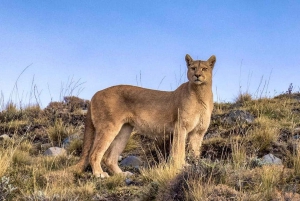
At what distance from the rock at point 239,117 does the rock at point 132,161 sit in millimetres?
2484

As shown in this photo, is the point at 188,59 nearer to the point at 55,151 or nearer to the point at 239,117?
the point at 239,117

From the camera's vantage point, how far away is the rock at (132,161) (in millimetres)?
7984

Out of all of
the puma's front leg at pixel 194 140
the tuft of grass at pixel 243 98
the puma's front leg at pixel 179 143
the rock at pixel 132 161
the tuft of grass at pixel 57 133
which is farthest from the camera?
the tuft of grass at pixel 243 98

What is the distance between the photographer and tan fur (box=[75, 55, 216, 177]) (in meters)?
7.14

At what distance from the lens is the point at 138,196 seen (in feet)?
17.7

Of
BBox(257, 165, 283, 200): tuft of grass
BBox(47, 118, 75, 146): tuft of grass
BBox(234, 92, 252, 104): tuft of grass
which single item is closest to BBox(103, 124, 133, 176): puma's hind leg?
BBox(47, 118, 75, 146): tuft of grass

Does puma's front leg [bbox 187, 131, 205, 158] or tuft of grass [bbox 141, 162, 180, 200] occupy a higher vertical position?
puma's front leg [bbox 187, 131, 205, 158]

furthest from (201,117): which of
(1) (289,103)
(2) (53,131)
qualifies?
(1) (289,103)

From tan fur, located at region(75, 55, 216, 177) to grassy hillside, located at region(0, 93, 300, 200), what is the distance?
0.34 metres

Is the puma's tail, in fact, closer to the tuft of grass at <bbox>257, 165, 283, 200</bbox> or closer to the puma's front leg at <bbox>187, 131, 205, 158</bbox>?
the puma's front leg at <bbox>187, 131, 205, 158</bbox>

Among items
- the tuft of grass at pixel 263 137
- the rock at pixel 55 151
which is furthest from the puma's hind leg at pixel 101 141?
the tuft of grass at pixel 263 137

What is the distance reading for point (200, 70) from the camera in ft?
23.6

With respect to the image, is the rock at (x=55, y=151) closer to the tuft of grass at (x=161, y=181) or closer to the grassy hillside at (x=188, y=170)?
the grassy hillside at (x=188, y=170)

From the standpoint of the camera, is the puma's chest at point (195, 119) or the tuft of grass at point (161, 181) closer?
the tuft of grass at point (161, 181)
